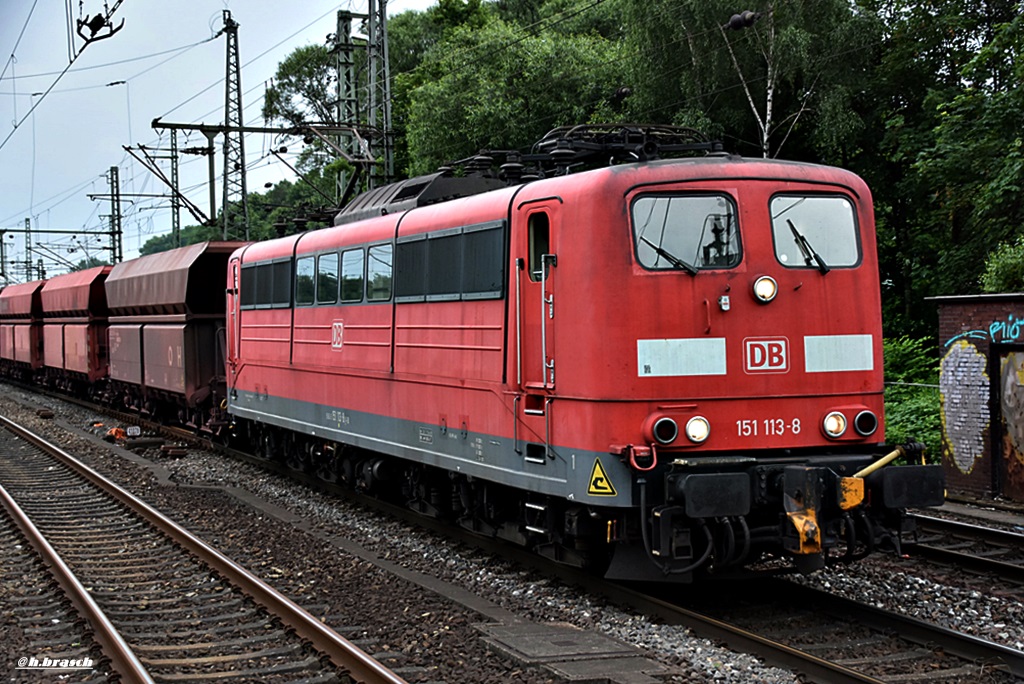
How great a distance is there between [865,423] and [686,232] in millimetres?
1936

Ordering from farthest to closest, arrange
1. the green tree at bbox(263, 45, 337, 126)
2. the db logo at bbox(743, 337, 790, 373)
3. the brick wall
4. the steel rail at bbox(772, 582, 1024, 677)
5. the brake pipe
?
1. the green tree at bbox(263, 45, 337, 126)
2. the brick wall
3. the db logo at bbox(743, 337, 790, 373)
4. the brake pipe
5. the steel rail at bbox(772, 582, 1024, 677)

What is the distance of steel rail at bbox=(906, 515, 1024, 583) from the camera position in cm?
907

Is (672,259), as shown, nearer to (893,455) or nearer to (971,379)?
(893,455)

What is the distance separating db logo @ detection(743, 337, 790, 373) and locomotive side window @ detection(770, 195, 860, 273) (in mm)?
597

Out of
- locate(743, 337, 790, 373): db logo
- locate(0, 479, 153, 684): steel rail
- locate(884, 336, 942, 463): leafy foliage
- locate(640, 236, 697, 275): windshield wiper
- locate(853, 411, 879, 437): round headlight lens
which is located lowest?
locate(0, 479, 153, 684): steel rail

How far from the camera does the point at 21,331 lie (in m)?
38.7

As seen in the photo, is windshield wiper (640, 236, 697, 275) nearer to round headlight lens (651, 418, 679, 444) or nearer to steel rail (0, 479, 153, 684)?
round headlight lens (651, 418, 679, 444)

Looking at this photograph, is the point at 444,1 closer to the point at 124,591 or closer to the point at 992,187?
the point at 992,187

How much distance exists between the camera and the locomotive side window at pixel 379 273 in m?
11.5

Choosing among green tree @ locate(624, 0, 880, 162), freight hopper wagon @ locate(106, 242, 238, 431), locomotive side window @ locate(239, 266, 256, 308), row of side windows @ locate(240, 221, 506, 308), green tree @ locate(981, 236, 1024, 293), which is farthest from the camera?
green tree @ locate(624, 0, 880, 162)

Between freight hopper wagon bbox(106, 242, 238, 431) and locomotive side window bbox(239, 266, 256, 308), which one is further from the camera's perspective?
freight hopper wagon bbox(106, 242, 238, 431)

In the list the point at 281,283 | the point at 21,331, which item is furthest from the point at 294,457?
the point at 21,331

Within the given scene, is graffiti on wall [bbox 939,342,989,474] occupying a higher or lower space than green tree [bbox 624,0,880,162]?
lower

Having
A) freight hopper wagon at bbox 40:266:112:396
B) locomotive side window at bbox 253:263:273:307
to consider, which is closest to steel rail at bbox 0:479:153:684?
locomotive side window at bbox 253:263:273:307
